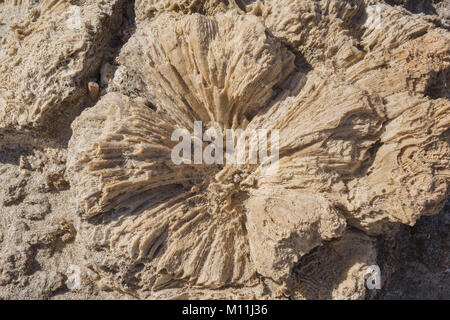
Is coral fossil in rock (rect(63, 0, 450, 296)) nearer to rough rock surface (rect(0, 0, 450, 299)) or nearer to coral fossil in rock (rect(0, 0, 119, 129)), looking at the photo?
rough rock surface (rect(0, 0, 450, 299))

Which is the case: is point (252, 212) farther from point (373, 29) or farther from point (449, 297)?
point (449, 297)

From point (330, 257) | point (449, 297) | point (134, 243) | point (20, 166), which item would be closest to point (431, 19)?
point (330, 257)

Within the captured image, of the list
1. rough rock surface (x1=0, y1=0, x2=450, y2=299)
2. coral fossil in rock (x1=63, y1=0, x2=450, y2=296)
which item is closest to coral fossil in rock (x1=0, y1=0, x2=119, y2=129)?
rough rock surface (x1=0, y1=0, x2=450, y2=299)

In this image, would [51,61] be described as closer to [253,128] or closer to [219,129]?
[219,129]

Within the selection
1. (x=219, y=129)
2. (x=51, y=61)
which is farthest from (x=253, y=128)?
(x=51, y=61)

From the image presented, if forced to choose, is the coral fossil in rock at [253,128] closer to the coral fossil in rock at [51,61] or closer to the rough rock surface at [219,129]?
the rough rock surface at [219,129]

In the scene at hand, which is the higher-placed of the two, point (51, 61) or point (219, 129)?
point (51, 61)

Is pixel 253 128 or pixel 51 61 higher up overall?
pixel 51 61

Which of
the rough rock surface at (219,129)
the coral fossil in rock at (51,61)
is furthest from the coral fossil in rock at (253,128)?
the coral fossil in rock at (51,61)
